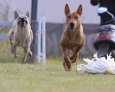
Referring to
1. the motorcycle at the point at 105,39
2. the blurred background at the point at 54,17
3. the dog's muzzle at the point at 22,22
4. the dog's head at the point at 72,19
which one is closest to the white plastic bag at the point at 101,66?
the motorcycle at the point at 105,39

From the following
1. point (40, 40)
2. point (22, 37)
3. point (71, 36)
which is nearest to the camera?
point (71, 36)

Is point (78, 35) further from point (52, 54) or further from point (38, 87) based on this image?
point (52, 54)

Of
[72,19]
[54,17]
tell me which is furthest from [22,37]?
[54,17]

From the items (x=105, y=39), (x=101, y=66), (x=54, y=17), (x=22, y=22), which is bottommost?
(x=101, y=66)

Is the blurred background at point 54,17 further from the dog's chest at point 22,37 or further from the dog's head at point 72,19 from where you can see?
the dog's head at point 72,19

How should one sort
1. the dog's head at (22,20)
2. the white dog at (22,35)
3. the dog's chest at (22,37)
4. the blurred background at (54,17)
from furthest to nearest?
the blurred background at (54,17), the dog's chest at (22,37), the white dog at (22,35), the dog's head at (22,20)

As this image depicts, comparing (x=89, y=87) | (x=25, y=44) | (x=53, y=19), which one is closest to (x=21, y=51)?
(x=25, y=44)

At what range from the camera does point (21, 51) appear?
16.6 m

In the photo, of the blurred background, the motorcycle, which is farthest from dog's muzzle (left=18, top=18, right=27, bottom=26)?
the motorcycle

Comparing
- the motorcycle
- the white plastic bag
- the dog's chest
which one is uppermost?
the dog's chest

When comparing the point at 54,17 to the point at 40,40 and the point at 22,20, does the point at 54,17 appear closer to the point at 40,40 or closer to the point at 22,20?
the point at 40,40

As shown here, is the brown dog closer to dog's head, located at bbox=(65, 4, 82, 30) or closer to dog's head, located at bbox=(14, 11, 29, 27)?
dog's head, located at bbox=(65, 4, 82, 30)

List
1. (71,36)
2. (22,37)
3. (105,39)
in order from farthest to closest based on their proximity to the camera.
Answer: (22,37) → (71,36) → (105,39)

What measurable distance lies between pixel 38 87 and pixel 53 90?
1.29 feet
